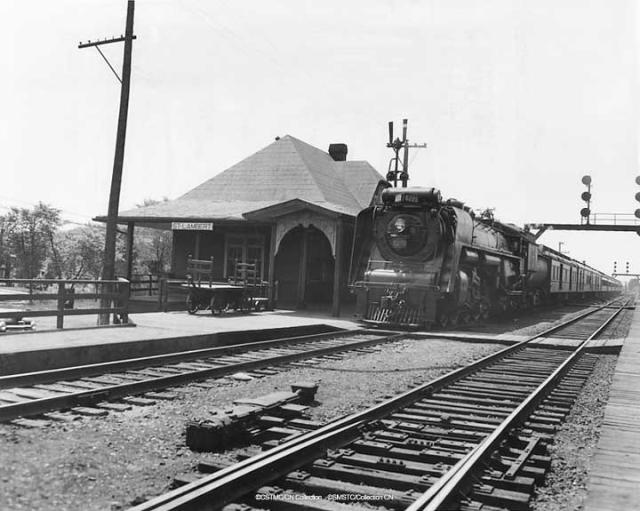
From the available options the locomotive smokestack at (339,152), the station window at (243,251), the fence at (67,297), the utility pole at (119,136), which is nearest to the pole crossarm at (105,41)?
the utility pole at (119,136)

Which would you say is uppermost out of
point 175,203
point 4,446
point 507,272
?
point 175,203

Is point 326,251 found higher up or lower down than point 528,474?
higher up

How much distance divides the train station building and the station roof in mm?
40

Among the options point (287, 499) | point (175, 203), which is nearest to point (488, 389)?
point (287, 499)

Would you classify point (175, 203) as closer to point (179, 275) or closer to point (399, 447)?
point (179, 275)

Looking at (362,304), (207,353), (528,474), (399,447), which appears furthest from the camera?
(362,304)

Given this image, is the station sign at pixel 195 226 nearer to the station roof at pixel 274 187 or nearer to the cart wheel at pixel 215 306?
the station roof at pixel 274 187

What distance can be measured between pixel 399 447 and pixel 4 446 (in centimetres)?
287

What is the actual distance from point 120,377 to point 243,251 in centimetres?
1501

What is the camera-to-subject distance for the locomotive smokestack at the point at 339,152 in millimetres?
31234

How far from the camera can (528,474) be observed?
4270 millimetres

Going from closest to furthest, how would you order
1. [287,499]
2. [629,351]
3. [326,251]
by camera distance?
[287,499]
[629,351]
[326,251]

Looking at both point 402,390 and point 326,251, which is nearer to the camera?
point 402,390

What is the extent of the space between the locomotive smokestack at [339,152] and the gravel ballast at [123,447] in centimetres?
2377
